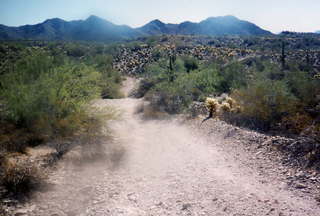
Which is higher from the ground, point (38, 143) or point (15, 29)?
point (15, 29)

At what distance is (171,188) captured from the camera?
19.8 feet

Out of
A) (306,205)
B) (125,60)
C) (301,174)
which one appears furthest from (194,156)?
(125,60)

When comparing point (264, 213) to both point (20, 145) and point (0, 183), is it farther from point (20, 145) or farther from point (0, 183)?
point (20, 145)

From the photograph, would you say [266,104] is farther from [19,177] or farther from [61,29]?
[61,29]

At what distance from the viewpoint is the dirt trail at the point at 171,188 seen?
5.04 m

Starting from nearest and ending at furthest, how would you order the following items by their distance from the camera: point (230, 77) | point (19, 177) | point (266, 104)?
1. point (19, 177)
2. point (266, 104)
3. point (230, 77)

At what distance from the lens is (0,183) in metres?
5.46

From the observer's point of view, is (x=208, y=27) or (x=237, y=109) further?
(x=208, y=27)

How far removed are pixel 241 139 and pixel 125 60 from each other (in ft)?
119

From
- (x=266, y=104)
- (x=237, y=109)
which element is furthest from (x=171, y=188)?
(x=237, y=109)

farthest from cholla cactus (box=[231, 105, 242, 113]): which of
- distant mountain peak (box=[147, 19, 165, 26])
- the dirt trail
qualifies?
distant mountain peak (box=[147, 19, 165, 26])

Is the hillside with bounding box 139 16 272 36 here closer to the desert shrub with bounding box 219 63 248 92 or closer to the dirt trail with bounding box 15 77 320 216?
the desert shrub with bounding box 219 63 248 92

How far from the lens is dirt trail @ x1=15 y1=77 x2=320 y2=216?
16.5 feet

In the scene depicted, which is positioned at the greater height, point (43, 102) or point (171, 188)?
point (43, 102)
